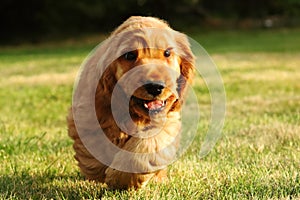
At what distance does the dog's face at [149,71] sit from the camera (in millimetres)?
2891

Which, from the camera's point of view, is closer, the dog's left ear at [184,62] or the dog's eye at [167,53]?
the dog's eye at [167,53]

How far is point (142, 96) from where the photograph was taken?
2918 mm

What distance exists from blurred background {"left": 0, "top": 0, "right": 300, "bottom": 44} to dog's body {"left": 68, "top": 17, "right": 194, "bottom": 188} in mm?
24447

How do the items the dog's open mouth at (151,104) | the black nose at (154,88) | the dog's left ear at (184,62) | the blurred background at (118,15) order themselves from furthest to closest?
1. the blurred background at (118,15)
2. the dog's left ear at (184,62)
3. the dog's open mouth at (151,104)
4. the black nose at (154,88)

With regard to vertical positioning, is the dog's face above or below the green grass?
above

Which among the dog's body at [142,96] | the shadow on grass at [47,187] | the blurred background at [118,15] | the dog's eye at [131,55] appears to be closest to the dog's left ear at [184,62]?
the dog's body at [142,96]

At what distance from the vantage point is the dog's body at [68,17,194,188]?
2.94 m

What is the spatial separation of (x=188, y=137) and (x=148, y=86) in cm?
227

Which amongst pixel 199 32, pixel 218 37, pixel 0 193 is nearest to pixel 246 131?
pixel 0 193

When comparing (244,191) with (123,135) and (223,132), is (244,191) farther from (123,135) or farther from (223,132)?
(223,132)

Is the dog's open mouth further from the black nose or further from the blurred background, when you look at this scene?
the blurred background

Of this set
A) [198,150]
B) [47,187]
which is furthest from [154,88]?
[198,150]

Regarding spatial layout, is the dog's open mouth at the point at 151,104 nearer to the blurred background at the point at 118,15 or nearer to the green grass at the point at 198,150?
the green grass at the point at 198,150

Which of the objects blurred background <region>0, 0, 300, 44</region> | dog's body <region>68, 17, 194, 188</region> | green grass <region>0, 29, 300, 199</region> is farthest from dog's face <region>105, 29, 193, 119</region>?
blurred background <region>0, 0, 300, 44</region>
